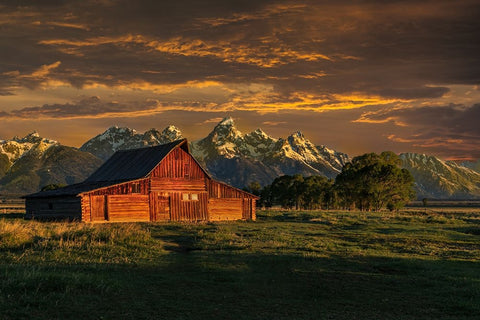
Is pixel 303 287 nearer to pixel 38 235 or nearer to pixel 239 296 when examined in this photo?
pixel 239 296

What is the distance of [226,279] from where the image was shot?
19.4 m

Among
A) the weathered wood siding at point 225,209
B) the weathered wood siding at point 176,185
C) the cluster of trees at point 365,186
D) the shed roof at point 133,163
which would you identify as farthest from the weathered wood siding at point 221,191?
the cluster of trees at point 365,186

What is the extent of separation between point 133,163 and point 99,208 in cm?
1099

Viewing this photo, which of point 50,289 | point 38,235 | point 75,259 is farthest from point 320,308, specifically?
point 38,235

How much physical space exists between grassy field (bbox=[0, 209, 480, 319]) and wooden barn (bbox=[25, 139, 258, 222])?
76.2ft

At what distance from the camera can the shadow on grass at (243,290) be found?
1438cm

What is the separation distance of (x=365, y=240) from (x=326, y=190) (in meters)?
82.6

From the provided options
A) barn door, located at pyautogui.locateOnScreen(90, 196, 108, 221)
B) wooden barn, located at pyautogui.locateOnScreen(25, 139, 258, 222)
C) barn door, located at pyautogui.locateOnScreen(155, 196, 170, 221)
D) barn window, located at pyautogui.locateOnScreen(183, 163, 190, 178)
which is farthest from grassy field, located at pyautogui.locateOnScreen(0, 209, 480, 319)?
barn window, located at pyautogui.locateOnScreen(183, 163, 190, 178)

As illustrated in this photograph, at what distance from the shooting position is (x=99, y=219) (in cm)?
5375

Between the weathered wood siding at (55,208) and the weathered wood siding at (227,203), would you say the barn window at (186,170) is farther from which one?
the weathered wood siding at (55,208)

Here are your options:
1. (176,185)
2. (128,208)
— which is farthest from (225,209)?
(128,208)

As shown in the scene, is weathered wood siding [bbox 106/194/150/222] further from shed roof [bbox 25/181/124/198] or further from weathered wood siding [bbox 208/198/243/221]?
weathered wood siding [bbox 208/198/243/221]

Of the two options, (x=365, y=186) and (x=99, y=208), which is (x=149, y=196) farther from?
(x=365, y=186)

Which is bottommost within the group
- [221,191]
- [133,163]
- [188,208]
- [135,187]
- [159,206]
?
[188,208]
